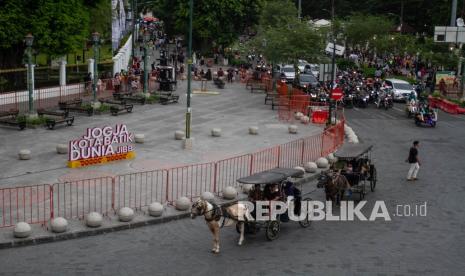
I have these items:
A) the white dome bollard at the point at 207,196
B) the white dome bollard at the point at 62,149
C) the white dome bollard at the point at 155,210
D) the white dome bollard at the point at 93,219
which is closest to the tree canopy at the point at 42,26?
the white dome bollard at the point at 62,149

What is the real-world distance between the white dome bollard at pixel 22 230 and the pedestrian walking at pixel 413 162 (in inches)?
480

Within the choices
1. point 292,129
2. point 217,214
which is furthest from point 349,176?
point 292,129

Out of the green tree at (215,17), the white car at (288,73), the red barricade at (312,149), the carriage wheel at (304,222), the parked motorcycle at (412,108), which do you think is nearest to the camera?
the carriage wheel at (304,222)

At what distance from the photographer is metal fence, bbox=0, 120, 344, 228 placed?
1616 cm

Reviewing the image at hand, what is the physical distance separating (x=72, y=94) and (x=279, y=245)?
88.4 feet

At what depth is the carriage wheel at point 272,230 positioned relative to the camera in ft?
48.9

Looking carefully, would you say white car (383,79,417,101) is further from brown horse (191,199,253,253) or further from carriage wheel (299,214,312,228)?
brown horse (191,199,253,253)

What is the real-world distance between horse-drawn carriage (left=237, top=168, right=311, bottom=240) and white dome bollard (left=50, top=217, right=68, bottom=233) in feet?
12.8

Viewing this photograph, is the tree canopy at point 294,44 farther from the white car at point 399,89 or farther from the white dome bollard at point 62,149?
the white dome bollard at point 62,149

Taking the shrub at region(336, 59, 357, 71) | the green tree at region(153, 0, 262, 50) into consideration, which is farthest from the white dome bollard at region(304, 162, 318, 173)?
the green tree at region(153, 0, 262, 50)

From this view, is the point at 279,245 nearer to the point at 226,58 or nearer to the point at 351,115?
the point at 351,115

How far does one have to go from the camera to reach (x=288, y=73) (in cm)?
5453

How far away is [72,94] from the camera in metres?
39.1

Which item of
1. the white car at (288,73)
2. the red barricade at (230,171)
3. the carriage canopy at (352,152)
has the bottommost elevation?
the red barricade at (230,171)
